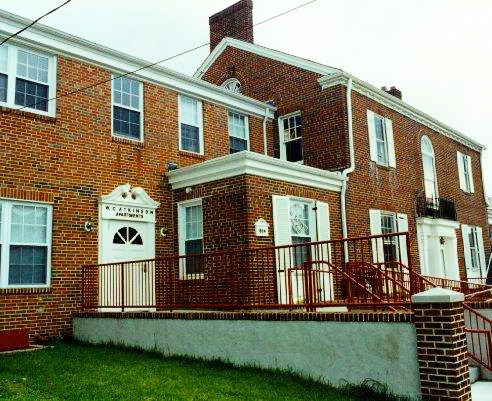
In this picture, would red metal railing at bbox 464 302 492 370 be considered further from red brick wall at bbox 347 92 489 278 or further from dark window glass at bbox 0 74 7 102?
dark window glass at bbox 0 74 7 102

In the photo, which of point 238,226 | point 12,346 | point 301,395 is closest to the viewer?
point 301,395

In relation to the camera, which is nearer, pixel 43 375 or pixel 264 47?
pixel 43 375

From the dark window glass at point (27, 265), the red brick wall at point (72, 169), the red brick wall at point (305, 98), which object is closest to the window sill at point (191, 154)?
the red brick wall at point (72, 169)

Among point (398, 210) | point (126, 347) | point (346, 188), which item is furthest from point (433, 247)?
point (126, 347)

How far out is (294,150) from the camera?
17.0 meters

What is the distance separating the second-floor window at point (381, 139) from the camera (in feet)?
55.1

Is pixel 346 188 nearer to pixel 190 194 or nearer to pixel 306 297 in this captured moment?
pixel 190 194

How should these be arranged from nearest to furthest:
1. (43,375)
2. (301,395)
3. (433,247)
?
(301,395) → (43,375) → (433,247)

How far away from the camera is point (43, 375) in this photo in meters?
7.41

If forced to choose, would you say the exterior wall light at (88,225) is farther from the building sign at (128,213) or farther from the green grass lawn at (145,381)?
the green grass lawn at (145,381)

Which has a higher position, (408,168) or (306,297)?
(408,168)

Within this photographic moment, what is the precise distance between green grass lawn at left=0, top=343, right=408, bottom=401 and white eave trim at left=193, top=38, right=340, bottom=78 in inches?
423

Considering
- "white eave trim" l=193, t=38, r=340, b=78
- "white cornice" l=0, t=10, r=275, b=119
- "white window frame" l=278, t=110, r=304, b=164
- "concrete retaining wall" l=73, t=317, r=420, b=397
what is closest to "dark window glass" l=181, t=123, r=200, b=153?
"white cornice" l=0, t=10, r=275, b=119

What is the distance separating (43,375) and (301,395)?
3.60 meters
